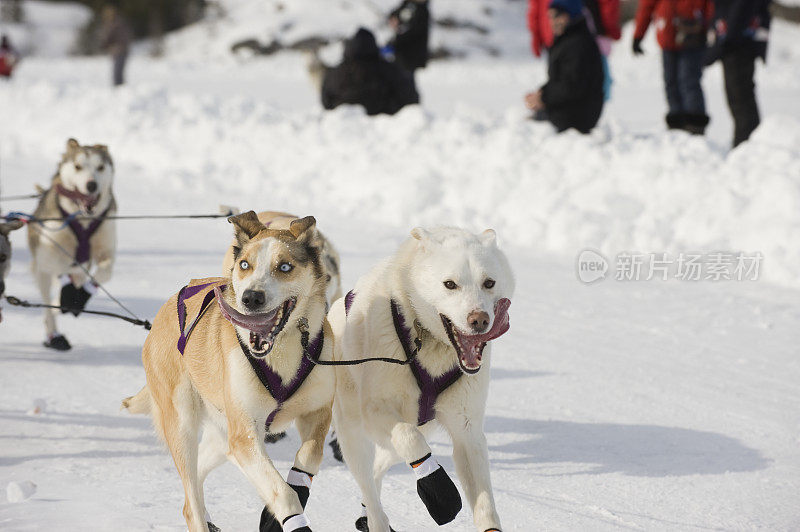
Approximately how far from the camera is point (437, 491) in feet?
10.5

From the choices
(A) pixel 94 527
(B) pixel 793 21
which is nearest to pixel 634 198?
(A) pixel 94 527

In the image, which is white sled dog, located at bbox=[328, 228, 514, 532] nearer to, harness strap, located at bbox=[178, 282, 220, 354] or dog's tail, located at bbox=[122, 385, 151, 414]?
harness strap, located at bbox=[178, 282, 220, 354]

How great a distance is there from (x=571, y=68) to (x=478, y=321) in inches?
273

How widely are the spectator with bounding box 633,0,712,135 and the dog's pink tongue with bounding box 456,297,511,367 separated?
7.20 metres

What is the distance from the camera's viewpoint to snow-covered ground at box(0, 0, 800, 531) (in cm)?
418

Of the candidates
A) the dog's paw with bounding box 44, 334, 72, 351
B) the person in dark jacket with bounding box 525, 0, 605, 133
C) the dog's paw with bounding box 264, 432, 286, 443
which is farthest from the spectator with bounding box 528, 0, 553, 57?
the dog's paw with bounding box 264, 432, 286, 443

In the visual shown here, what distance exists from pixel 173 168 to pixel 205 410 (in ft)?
30.1

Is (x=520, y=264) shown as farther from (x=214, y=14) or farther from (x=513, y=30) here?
(x=214, y=14)

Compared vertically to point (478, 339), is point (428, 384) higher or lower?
lower

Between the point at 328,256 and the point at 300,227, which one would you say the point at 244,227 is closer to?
the point at 300,227

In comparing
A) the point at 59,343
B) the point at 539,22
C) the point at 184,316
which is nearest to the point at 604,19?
the point at 539,22

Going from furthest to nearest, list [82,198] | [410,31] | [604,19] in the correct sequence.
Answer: [410,31], [604,19], [82,198]

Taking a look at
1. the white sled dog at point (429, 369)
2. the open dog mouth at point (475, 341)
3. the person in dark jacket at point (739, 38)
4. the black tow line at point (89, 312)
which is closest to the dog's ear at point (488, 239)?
the white sled dog at point (429, 369)

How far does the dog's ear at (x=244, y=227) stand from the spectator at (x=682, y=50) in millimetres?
7425
